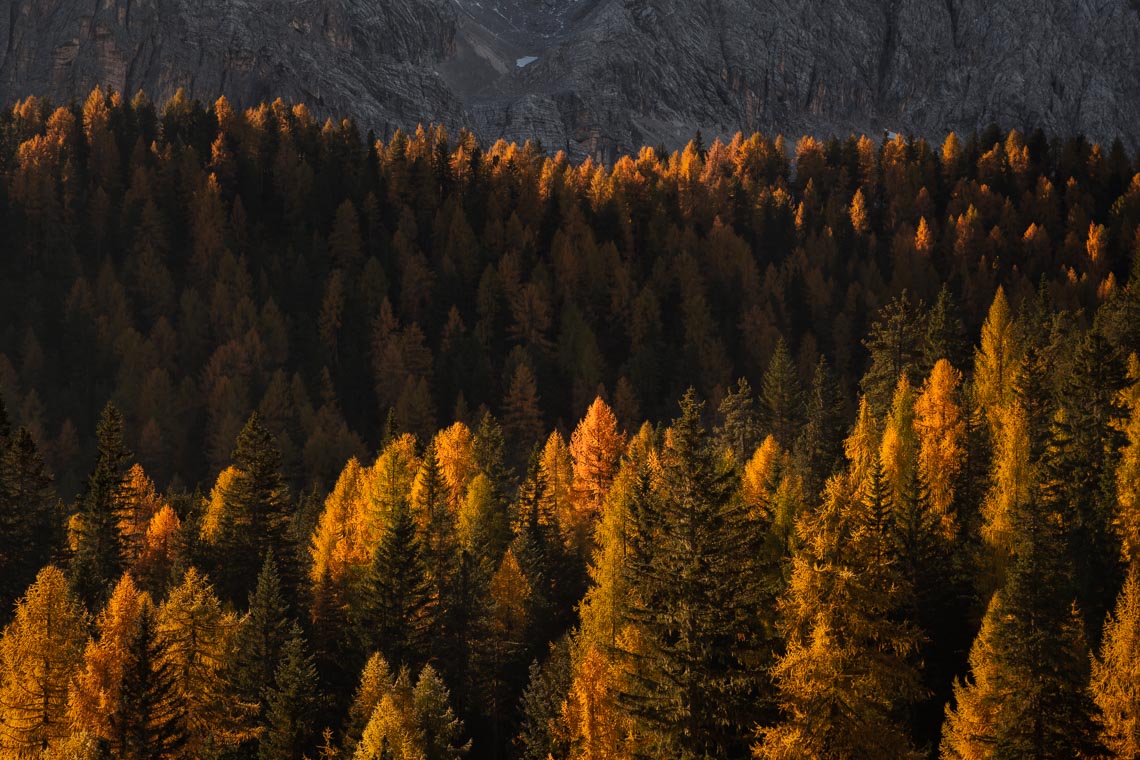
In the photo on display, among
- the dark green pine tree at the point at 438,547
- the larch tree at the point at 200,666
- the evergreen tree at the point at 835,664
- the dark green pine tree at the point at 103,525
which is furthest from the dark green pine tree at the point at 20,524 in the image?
the evergreen tree at the point at 835,664

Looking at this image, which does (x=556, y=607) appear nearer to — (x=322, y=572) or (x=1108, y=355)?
(x=322, y=572)

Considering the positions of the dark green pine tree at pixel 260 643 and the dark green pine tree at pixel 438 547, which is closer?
the dark green pine tree at pixel 260 643

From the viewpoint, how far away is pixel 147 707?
4094 centimetres

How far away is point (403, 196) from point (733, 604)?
11429 cm

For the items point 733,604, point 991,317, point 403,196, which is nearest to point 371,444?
point 403,196

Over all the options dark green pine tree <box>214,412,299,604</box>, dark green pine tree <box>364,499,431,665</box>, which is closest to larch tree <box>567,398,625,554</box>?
dark green pine tree <box>364,499,431,665</box>

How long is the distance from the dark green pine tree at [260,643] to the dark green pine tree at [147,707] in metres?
6.09

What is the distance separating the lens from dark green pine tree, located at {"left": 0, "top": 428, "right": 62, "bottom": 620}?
55.8 meters

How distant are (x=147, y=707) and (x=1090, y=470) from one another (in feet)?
138

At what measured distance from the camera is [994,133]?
168625 millimetres

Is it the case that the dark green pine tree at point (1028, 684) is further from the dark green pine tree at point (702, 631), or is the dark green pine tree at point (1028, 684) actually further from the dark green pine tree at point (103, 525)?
the dark green pine tree at point (103, 525)

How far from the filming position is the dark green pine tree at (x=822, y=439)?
2571 inches

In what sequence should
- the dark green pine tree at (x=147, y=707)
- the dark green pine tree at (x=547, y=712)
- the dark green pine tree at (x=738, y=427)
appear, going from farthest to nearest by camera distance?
the dark green pine tree at (x=738, y=427) < the dark green pine tree at (x=547, y=712) < the dark green pine tree at (x=147, y=707)

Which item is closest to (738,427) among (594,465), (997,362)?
(594,465)
